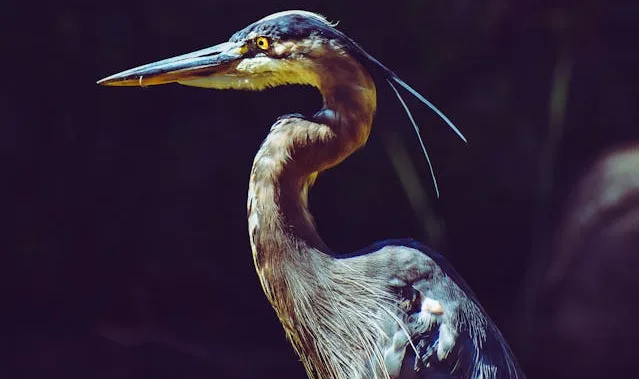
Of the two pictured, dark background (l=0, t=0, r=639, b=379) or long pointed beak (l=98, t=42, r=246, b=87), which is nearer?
long pointed beak (l=98, t=42, r=246, b=87)

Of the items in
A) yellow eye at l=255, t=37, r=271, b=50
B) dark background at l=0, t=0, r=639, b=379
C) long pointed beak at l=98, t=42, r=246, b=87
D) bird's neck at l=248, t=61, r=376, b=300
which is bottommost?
dark background at l=0, t=0, r=639, b=379

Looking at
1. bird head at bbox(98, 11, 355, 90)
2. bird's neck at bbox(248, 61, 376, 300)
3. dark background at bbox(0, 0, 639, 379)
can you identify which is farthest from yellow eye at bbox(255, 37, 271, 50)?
dark background at bbox(0, 0, 639, 379)

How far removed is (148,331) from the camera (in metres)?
4.63

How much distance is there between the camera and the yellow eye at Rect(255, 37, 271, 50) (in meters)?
2.13

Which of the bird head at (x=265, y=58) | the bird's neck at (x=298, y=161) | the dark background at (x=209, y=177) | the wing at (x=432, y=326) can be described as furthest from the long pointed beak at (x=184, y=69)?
the dark background at (x=209, y=177)

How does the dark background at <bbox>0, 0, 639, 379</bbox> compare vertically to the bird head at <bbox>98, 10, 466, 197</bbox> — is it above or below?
below

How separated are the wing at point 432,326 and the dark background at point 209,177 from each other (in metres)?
2.28

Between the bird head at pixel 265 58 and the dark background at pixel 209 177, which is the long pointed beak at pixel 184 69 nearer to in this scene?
the bird head at pixel 265 58

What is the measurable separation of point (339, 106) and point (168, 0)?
2569 mm

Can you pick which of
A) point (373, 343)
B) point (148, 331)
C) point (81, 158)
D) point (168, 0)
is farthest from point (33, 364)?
point (373, 343)

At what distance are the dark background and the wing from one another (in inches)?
89.7

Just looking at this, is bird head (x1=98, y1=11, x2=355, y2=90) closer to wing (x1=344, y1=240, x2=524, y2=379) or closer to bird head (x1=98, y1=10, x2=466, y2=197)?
bird head (x1=98, y1=10, x2=466, y2=197)

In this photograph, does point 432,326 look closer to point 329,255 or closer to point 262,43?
point 329,255

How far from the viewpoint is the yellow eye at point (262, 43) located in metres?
2.13
